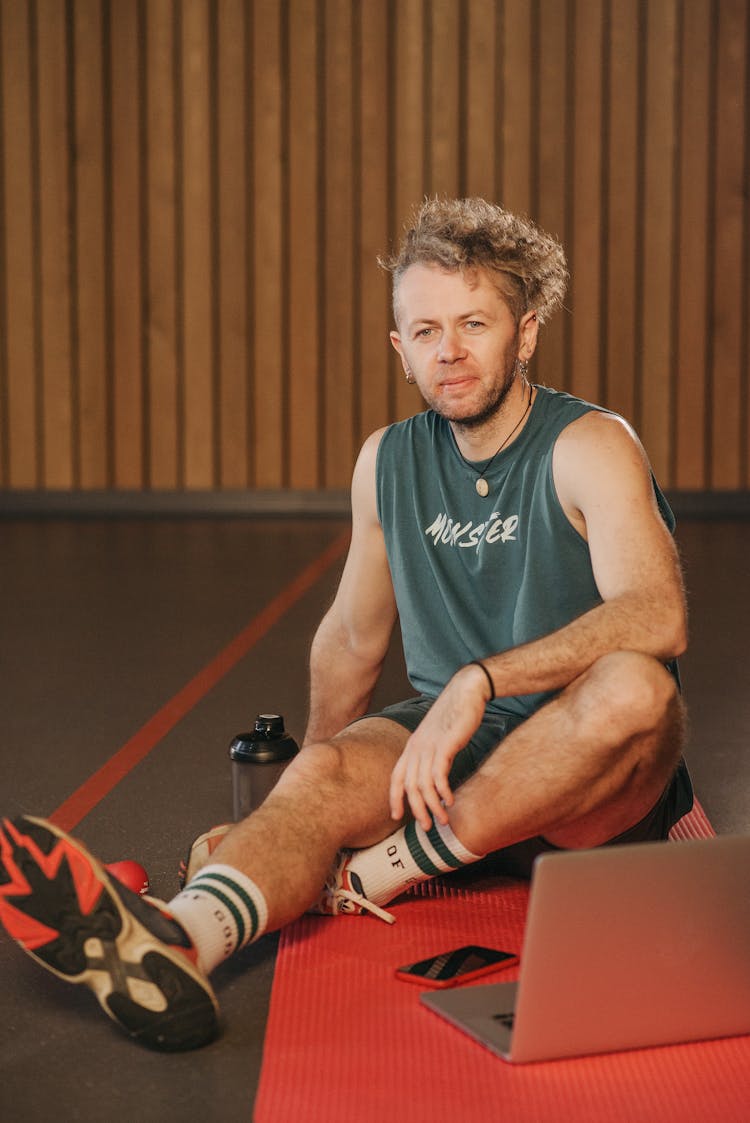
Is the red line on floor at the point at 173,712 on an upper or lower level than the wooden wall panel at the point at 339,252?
lower

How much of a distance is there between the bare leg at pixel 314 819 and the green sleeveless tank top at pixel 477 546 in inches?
7.6

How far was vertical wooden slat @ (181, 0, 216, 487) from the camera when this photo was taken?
847 centimetres

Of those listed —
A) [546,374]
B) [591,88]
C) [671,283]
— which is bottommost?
[546,374]

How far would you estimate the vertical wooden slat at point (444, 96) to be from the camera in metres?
8.44

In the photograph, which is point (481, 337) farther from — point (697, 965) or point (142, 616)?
point (142, 616)

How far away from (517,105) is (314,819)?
7253 mm

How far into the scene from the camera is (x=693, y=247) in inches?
336

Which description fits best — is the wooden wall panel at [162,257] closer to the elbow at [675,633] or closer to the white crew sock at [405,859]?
the white crew sock at [405,859]

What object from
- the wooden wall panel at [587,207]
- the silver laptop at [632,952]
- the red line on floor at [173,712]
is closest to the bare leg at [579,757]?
the silver laptop at [632,952]

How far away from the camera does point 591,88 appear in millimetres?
8422

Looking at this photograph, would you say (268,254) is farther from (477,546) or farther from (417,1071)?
(417,1071)

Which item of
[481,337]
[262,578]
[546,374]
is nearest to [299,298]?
[546,374]

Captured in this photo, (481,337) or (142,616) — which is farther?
(142,616)

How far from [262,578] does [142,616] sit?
1.03 metres
